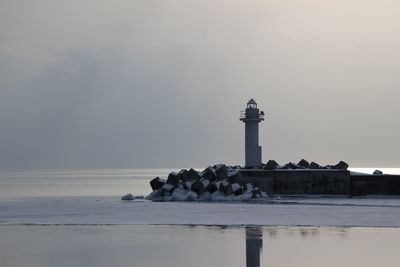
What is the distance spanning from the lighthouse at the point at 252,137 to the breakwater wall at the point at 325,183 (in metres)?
4.03

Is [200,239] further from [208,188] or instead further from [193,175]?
[193,175]

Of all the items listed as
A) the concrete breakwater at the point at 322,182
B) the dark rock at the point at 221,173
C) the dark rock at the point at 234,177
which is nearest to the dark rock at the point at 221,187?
Result: the dark rock at the point at 234,177

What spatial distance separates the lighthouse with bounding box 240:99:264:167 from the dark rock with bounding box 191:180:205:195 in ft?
22.2

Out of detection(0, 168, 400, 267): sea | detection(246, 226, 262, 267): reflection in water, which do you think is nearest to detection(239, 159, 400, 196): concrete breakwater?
detection(0, 168, 400, 267): sea

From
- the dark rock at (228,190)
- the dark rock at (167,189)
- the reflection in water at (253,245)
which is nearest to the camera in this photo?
the reflection in water at (253,245)

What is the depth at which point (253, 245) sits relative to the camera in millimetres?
16016

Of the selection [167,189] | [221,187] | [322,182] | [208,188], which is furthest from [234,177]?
[322,182]

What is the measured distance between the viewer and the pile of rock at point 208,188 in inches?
1571

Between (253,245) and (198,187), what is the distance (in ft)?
82.1

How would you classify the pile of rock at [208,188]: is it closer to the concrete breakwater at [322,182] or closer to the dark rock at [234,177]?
the dark rock at [234,177]

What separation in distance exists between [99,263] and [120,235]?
4.97 metres

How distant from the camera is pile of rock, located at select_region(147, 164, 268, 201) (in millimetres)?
39906

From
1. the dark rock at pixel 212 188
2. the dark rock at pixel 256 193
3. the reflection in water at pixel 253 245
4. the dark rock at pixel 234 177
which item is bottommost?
the reflection in water at pixel 253 245

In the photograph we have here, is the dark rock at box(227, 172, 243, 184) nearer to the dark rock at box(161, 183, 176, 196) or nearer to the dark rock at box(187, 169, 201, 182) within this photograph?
the dark rock at box(187, 169, 201, 182)
